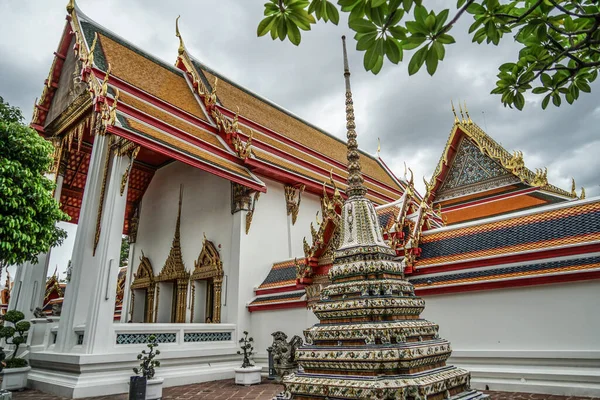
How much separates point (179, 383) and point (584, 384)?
555 centimetres

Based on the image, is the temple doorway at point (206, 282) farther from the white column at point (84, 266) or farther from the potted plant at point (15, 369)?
the potted plant at point (15, 369)

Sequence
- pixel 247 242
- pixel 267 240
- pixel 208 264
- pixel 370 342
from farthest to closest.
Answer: pixel 267 240 → pixel 208 264 → pixel 247 242 → pixel 370 342

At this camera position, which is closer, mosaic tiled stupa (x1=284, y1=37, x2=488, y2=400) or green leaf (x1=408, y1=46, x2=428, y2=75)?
green leaf (x1=408, y1=46, x2=428, y2=75)

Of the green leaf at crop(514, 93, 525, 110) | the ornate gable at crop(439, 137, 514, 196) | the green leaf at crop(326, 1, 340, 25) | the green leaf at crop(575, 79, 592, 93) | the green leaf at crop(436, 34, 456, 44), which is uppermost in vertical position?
the ornate gable at crop(439, 137, 514, 196)

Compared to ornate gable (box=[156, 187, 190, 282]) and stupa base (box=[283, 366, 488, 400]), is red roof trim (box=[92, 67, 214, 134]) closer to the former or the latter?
ornate gable (box=[156, 187, 190, 282])

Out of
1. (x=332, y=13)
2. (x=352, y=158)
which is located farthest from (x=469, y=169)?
(x=332, y=13)

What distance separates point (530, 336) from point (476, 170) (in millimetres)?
5371

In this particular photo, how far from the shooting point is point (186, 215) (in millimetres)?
9672

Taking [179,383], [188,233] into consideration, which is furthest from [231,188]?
[179,383]

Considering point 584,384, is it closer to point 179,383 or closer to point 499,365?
point 499,365

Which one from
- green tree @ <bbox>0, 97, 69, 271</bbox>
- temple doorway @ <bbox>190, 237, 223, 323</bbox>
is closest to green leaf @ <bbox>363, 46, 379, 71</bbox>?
green tree @ <bbox>0, 97, 69, 271</bbox>

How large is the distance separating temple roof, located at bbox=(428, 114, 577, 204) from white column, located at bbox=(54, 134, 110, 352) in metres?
7.27

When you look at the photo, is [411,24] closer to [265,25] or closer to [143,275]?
[265,25]

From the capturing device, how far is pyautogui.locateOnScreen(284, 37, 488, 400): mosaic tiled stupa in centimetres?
236
